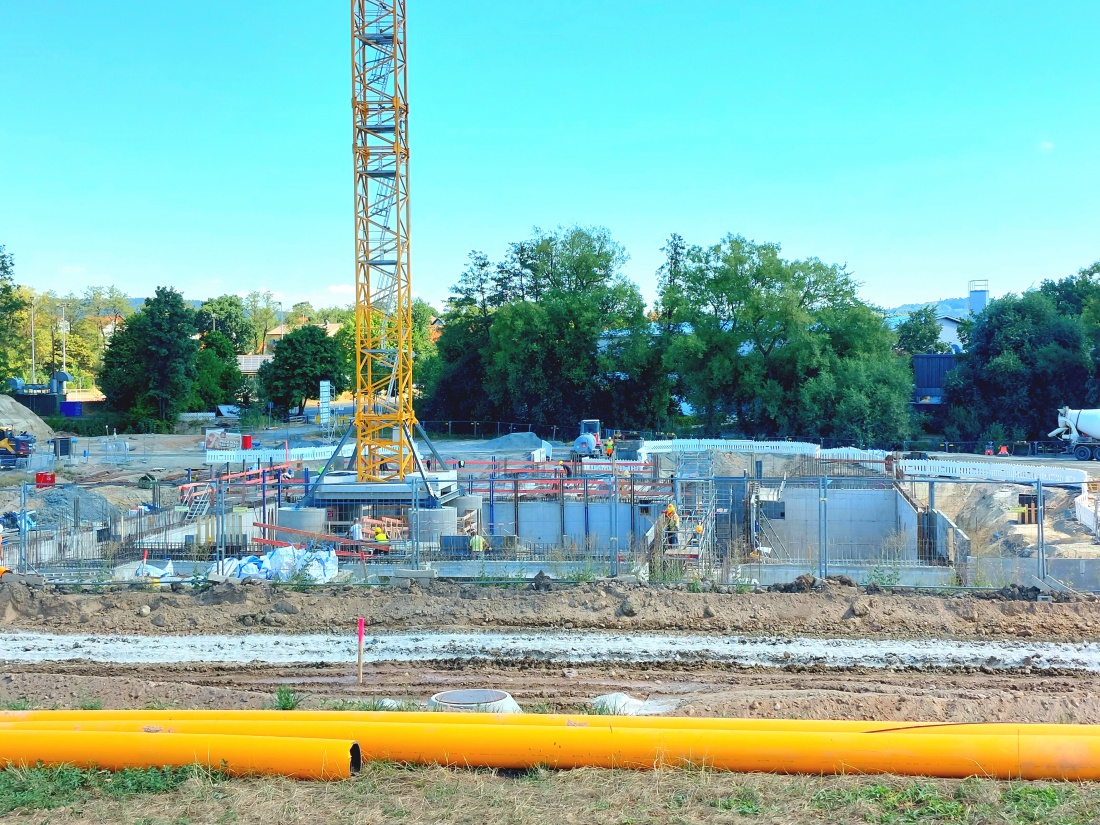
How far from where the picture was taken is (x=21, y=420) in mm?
53406

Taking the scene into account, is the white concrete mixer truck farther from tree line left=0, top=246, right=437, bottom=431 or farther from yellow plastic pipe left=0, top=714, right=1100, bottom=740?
tree line left=0, top=246, right=437, bottom=431

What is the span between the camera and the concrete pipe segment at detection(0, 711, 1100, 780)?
261 inches

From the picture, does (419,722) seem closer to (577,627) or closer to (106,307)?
(577,627)

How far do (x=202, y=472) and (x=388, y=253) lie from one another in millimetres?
11650

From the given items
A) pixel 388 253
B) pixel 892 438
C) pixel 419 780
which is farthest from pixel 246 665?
pixel 892 438

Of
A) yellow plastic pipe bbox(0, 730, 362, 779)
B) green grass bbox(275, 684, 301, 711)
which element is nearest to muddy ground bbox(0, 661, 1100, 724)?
green grass bbox(275, 684, 301, 711)

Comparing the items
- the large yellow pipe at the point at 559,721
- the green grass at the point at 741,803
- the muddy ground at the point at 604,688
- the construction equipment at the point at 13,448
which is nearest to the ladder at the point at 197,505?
the muddy ground at the point at 604,688

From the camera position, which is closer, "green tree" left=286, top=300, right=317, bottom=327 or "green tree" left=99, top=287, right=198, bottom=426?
"green tree" left=99, top=287, right=198, bottom=426

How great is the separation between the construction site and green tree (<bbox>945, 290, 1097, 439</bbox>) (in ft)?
65.2

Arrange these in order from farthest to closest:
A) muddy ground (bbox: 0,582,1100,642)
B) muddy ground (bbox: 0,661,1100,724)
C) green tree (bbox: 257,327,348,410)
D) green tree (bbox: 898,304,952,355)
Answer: green tree (bbox: 898,304,952,355), green tree (bbox: 257,327,348,410), muddy ground (bbox: 0,582,1100,642), muddy ground (bbox: 0,661,1100,724)

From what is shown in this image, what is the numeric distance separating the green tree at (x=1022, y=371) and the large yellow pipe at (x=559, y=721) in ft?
141

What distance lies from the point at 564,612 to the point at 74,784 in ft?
24.5

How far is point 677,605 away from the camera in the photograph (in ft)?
43.2

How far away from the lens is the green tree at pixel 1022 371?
149 ft
